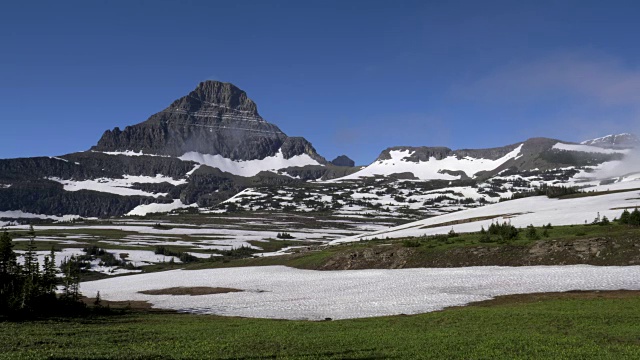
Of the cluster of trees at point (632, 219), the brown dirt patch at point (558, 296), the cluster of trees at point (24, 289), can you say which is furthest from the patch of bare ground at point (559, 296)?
the cluster of trees at point (24, 289)

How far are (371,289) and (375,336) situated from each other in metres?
27.5

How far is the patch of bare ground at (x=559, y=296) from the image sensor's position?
4094cm

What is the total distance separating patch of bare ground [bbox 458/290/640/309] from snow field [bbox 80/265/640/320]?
1.68 meters

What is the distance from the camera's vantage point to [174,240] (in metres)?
165

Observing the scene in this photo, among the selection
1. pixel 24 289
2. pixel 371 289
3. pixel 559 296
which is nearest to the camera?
pixel 24 289

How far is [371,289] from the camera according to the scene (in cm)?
5609

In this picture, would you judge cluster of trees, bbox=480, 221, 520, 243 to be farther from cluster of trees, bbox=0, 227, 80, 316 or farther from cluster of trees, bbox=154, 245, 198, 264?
cluster of trees, bbox=154, 245, 198, 264

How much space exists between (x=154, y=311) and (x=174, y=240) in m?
122

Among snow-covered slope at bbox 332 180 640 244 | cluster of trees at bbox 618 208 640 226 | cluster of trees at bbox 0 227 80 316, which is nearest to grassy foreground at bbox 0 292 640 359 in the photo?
cluster of trees at bbox 0 227 80 316

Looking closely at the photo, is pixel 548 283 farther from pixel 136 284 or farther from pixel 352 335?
pixel 136 284

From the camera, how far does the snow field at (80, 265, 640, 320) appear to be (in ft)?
151

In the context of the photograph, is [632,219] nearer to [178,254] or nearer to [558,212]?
[558,212]

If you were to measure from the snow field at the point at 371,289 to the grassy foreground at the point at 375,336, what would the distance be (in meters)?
7.93

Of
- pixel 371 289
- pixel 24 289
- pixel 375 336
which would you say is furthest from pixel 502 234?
pixel 24 289
